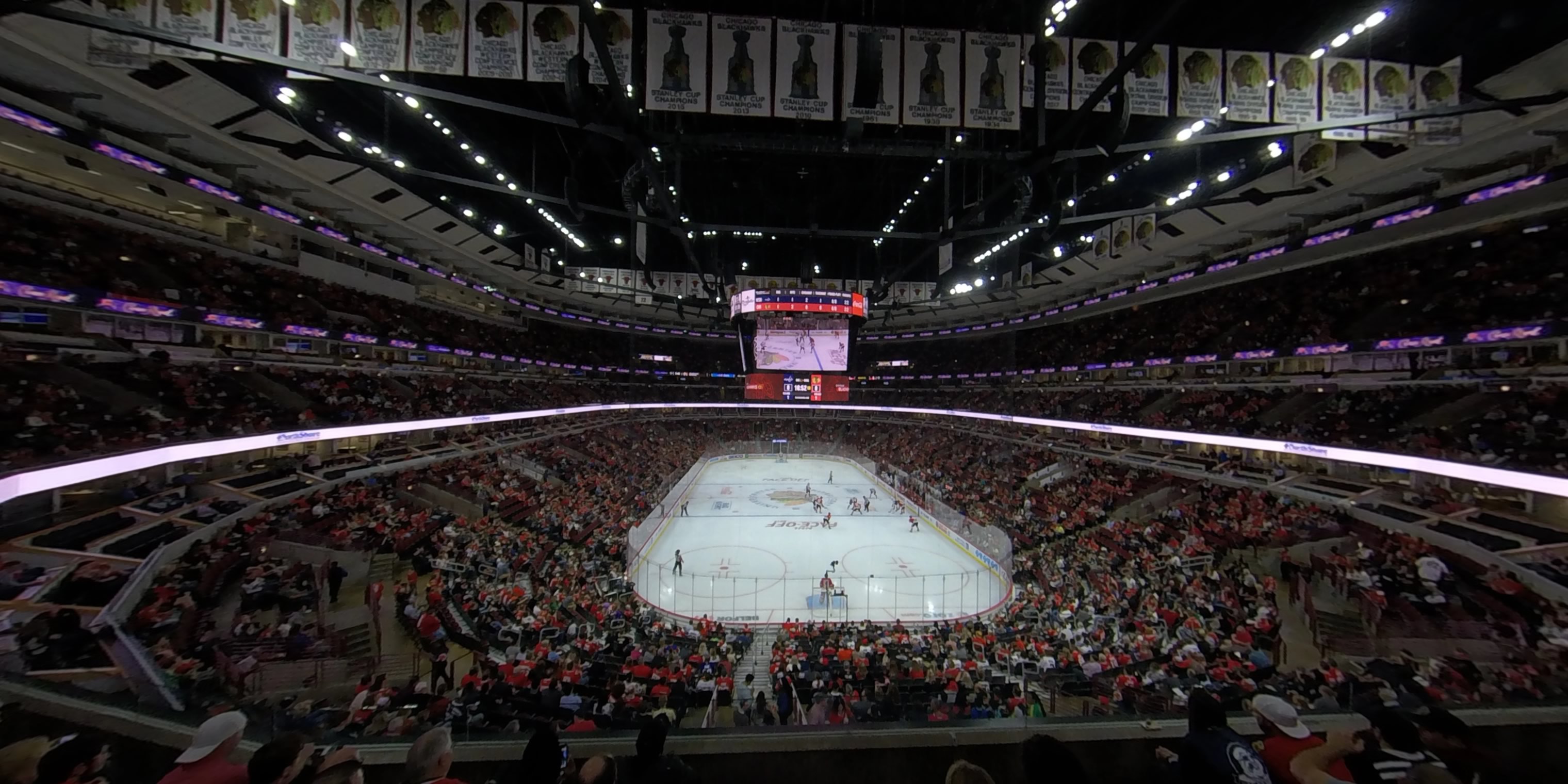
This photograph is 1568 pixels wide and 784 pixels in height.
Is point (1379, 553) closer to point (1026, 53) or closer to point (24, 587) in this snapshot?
point (1026, 53)

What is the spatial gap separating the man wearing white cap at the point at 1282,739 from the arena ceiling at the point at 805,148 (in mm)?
4732

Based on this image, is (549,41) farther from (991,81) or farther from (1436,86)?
(1436,86)

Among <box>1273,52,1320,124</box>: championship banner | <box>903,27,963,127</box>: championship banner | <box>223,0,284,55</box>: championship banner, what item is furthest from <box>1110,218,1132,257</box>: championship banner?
<box>223,0,284,55</box>: championship banner

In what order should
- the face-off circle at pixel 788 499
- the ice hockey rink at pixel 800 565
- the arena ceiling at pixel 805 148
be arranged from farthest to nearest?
the face-off circle at pixel 788 499 < the ice hockey rink at pixel 800 565 < the arena ceiling at pixel 805 148

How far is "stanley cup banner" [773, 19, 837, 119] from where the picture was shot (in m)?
6.79

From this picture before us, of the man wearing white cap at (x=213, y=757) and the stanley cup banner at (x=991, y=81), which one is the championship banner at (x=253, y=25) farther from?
the stanley cup banner at (x=991, y=81)

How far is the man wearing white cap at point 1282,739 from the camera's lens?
212cm

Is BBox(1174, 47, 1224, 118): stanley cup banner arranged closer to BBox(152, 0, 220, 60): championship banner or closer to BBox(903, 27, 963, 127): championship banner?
BBox(903, 27, 963, 127): championship banner

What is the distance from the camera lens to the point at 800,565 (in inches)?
696

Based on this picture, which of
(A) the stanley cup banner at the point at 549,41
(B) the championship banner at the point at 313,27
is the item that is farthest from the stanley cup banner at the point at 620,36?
(B) the championship banner at the point at 313,27

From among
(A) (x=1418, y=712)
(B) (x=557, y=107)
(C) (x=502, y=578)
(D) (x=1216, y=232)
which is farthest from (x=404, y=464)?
(D) (x=1216, y=232)

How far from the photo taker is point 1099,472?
22328 mm

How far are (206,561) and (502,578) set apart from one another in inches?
204

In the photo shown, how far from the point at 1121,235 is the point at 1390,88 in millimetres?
13014
